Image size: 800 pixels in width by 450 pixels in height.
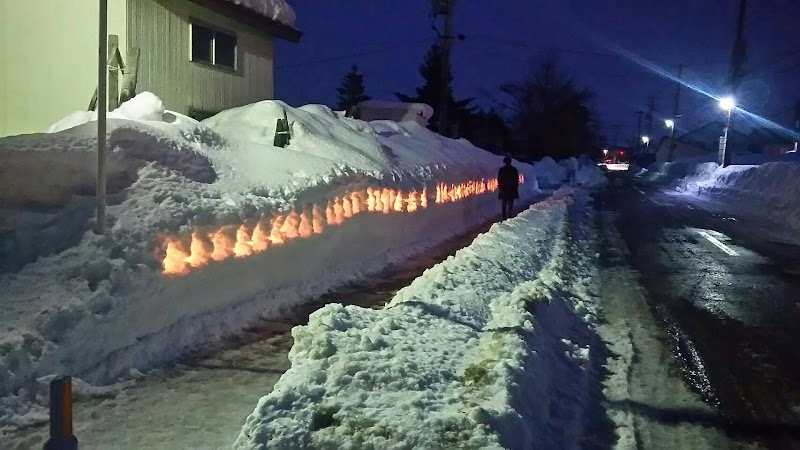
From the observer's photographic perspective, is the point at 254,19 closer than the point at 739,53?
Yes

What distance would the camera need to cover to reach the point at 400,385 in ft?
15.9

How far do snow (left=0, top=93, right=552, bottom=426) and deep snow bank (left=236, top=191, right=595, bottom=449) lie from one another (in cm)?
158

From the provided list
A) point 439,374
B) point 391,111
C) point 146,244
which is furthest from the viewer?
point 391,111

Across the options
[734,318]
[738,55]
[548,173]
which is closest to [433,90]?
[548,173]

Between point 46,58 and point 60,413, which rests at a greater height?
point 46,58

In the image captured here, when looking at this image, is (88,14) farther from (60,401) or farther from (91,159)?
(60,401)

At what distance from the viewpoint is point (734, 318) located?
343 inches

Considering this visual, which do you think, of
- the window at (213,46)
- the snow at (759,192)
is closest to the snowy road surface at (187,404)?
the window at (213,46)

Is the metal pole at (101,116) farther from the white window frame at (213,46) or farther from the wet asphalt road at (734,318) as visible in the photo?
the white window frame at (213,46)

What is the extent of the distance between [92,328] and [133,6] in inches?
359

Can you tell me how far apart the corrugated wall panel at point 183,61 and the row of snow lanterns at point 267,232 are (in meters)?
4.97

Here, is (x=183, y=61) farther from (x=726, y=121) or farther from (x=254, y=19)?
(x=726, y=121)

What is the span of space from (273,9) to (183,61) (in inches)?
136

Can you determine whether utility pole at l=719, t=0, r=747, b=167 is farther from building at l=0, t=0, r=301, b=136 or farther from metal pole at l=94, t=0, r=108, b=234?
metal pole at l=94, t=0, r=108, b=234
